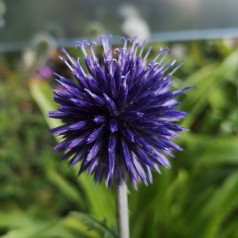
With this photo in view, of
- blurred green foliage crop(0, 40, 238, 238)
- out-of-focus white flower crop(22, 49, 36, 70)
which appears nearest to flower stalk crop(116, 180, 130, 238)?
blurred green foliage crop(0, 40, 238, 238)

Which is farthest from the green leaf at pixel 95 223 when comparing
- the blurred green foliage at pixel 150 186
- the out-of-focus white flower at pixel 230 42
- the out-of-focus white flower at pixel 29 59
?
the out-of-focus white flower at pixel 230 42

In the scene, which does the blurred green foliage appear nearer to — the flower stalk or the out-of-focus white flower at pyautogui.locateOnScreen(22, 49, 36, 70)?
the out-of-focus white flower at pyautogui.locateOnScreen(22, 49, 36, 70)

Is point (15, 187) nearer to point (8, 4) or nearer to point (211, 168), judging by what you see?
point (211, 168)

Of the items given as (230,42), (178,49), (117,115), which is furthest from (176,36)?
(117,115)

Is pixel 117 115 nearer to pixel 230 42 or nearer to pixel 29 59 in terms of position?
pixel 29 59

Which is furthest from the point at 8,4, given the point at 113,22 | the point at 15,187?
the point at 15,187

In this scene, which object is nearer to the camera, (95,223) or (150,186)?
(95,223)
